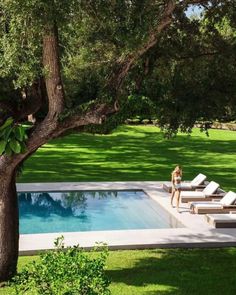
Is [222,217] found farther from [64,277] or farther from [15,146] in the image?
[64,277]

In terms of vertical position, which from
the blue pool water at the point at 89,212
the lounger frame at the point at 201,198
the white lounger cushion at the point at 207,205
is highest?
the white lounger cushion at the point at 207,205

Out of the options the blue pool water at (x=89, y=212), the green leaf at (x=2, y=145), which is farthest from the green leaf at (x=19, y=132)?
the blue pool water at (x=89, y=212)

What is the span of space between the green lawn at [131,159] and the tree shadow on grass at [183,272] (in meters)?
11.3

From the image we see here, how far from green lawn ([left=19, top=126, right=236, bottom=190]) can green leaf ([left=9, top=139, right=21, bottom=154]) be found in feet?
53.5

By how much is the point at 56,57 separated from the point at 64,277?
5.36m

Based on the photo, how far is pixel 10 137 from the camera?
1050 centimetres

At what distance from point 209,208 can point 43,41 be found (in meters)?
11.3

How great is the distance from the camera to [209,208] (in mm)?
19578

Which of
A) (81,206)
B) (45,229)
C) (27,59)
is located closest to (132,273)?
(27,59)

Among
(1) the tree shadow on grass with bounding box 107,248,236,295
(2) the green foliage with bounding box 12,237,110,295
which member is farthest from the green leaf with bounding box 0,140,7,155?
(1) the tree shadow on grass with bounding box 107,248,236,295

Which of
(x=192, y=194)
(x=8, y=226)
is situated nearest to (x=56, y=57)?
(x=8, y=226)

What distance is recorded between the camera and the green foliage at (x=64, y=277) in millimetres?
6387

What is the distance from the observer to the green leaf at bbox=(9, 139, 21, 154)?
10.3 meters

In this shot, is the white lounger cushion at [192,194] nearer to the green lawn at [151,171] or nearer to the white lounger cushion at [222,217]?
the white lounger cushion at [222,217]
